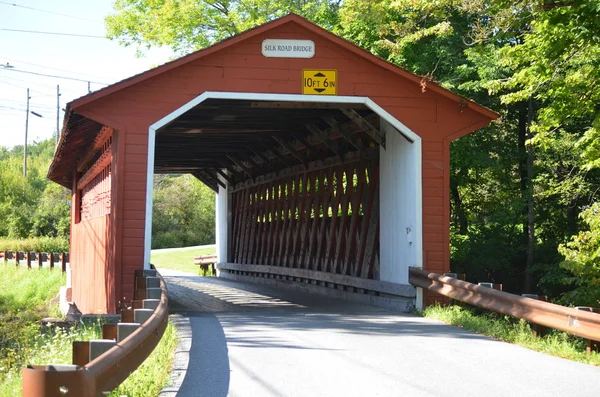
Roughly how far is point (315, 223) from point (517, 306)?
30.2ft

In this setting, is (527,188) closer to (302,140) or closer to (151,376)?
(302,140)

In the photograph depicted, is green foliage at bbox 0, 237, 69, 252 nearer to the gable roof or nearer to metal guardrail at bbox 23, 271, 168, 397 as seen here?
the gable roof

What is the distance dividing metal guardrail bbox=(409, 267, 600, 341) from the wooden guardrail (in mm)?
19305

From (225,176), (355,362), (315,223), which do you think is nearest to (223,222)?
(225,176)

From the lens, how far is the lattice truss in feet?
48.5

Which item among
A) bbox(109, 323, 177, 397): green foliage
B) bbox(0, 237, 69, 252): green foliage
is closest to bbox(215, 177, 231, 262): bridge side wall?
bbox(0, 237, 69, 252): green foliage

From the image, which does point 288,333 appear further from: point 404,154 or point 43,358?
point 404,154

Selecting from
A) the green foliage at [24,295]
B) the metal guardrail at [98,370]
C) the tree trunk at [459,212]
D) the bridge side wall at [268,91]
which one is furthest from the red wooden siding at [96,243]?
the tree trunk at [459,212]

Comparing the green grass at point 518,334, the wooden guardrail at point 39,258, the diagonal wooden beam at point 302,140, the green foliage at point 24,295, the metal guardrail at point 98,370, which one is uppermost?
the diagonal wooden beam at point 302,140

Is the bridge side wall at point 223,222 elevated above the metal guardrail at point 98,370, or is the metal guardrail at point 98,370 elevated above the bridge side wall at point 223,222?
the bridge side wall at point 223,222

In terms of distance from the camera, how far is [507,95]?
14250 millimetres

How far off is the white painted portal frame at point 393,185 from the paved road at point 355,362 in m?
1.43

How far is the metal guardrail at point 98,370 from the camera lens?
3.41 m

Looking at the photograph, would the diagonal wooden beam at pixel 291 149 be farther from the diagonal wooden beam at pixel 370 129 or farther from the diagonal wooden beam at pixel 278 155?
the diagonal wooden beam at pixel 370 129
